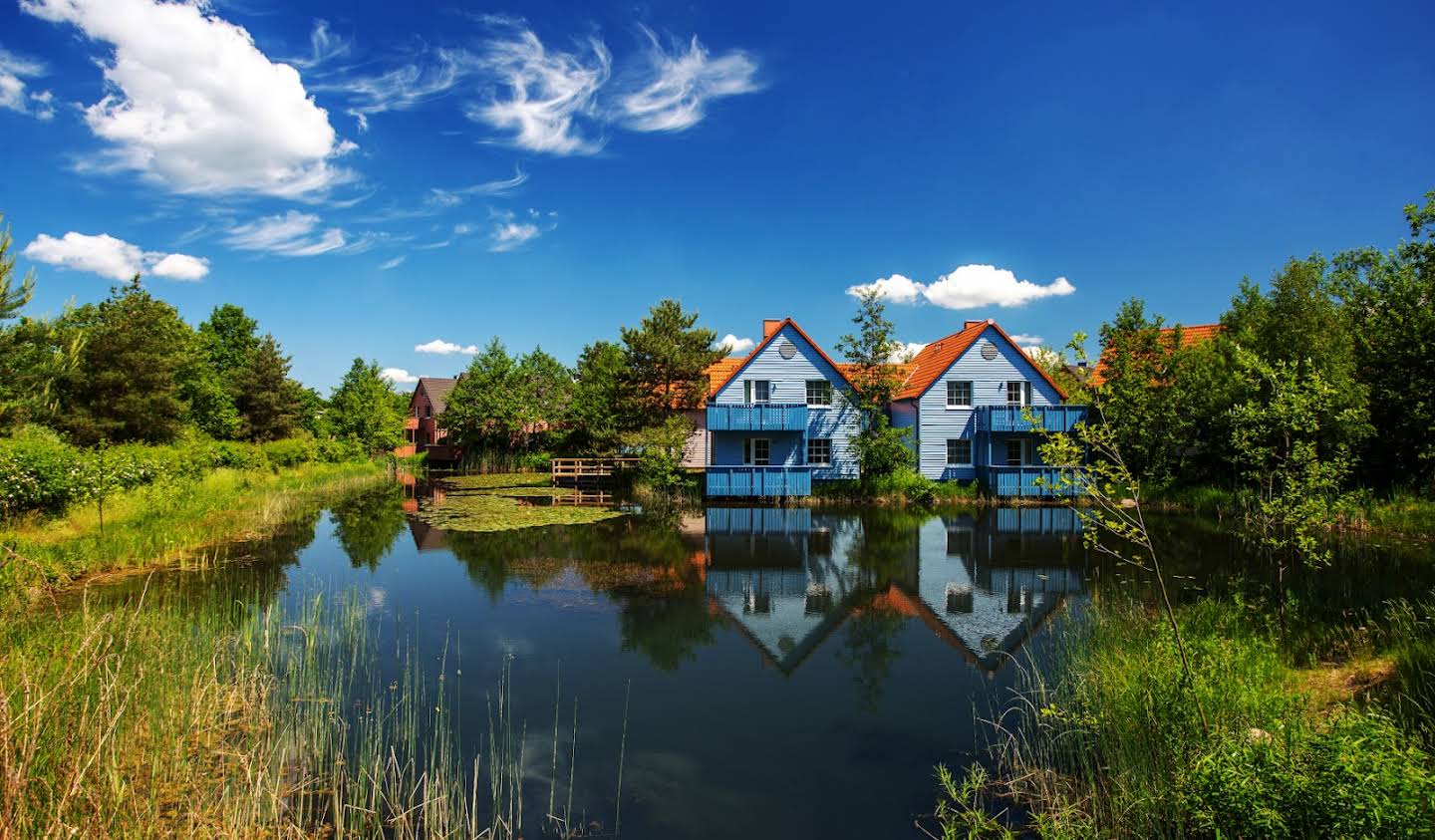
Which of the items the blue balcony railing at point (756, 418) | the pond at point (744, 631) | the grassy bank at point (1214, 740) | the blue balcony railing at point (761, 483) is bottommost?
the pond at point (744, 631)

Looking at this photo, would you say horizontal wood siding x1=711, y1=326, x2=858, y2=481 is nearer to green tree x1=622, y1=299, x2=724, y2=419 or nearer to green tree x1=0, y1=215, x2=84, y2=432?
green tree x1=622, y1=299, x2=724, y2=419

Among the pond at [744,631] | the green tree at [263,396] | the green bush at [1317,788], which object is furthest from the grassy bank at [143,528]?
the green tree at [263,396]

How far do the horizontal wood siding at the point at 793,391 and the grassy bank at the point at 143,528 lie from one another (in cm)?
1838

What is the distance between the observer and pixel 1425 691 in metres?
7.11

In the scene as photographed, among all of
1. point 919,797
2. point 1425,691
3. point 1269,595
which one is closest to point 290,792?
point 919,797

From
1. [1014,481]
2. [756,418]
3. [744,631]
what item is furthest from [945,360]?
[744,631]

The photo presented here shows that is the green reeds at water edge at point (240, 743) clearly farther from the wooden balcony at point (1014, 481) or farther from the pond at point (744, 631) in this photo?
the wooden balcony at point (1014, 481)

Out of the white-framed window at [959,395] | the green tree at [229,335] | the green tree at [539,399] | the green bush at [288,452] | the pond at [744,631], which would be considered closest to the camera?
the pond at [744,631]

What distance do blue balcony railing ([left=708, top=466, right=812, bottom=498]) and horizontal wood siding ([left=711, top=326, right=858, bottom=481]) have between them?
3317mm

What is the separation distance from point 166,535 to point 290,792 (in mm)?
14026

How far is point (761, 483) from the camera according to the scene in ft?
97.5

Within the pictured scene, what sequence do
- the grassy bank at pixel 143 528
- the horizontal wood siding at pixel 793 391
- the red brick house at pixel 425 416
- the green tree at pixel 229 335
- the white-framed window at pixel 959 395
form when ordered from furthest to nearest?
the red brick house at pixel 425 416
the green tree at pixel 229 335
the horizontal wood siding at pixel 793 391
the white-framed window at pixel 959 395
the grassy bank at pixel 143 528

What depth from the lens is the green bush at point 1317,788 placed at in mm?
3918

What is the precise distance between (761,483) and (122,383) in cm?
2570
